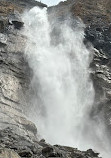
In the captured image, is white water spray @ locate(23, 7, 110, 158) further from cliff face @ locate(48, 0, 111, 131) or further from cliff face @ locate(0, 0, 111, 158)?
cliff face @ locate(0, 0, 111, 158)

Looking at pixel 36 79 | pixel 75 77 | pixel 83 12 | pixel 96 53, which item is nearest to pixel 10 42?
pixel 36 79

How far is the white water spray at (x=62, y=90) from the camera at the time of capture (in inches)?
1729

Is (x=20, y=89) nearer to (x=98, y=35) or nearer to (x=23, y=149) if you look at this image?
(x=23, y=149)

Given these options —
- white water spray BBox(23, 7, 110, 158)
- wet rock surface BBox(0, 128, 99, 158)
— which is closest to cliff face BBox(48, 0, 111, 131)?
white water spray BBox(23, 7, 110, 158)

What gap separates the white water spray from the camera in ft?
144

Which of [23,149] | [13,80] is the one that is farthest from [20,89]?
[23,149]

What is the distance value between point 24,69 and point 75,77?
27.9 ft

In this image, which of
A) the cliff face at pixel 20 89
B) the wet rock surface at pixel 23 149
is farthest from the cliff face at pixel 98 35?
the wet rock surface at pixel 23 149

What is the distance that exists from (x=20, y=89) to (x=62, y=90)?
7937 millimetres

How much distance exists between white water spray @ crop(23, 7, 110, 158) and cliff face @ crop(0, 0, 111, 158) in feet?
5.19

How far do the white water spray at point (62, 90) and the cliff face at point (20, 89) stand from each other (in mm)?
1582

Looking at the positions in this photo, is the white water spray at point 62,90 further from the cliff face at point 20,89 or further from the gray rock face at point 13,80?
the gray rock face at point 13,80

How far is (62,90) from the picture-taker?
159 feet

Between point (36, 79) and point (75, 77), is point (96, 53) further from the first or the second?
point (36, 79)
